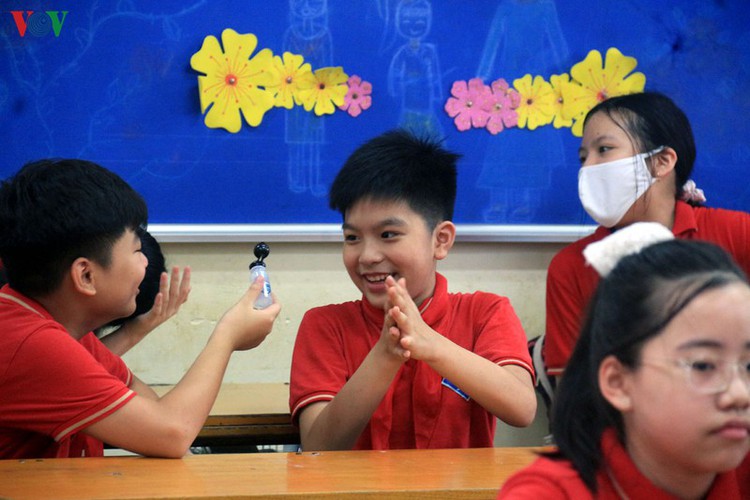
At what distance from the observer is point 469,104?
3.04 meters

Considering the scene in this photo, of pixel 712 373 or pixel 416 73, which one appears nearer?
pixel 712 373

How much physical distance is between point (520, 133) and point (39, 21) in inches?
61.0

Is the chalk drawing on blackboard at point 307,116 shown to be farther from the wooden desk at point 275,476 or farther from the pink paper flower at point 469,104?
the wooden desk at point 275,476

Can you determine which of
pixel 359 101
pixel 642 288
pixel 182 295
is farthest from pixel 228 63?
pixel 642 288

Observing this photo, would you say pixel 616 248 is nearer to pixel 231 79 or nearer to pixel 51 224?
pixel 51 224

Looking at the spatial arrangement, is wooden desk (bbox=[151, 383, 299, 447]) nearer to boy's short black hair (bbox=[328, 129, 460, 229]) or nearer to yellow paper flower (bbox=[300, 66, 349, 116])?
boy's short black hair (bbox=[328, 129, 460, 229])

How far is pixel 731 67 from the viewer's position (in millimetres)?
3195

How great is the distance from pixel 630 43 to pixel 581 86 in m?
0.23

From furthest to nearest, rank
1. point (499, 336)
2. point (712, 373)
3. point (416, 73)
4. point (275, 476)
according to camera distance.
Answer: point (416, 73), point (499, 336), point (275, 476), point (712, 373)

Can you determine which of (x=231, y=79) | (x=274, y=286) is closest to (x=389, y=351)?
(x=274, y=286)

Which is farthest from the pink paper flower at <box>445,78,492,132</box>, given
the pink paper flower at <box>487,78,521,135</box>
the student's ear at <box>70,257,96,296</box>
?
the student's ear at <box>70,257,96,296</box>

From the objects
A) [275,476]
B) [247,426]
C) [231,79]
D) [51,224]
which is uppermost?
[231,79]

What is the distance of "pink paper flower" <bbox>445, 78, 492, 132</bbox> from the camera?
120 inches

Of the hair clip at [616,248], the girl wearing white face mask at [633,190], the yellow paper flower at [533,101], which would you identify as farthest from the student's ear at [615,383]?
the yellow paper flower at [533,101]
